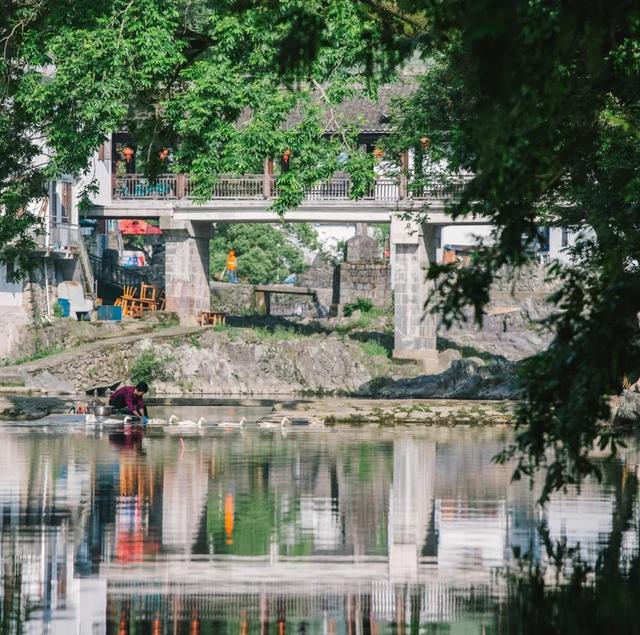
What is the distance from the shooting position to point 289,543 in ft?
51.4

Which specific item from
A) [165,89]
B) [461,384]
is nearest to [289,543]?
[165,89]

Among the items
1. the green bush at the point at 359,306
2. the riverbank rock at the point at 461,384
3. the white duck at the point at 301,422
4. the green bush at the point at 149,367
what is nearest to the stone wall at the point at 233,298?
the green bush at the point at 359,306

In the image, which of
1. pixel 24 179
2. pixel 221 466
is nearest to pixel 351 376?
pixel 24 179

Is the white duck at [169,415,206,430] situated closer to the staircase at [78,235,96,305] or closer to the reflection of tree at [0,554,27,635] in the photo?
the reflection of tree at [0,554,27,635]

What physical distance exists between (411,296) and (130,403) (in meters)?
29.2

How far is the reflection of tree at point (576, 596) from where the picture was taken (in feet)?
37.9

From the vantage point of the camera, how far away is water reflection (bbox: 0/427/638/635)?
1203cm

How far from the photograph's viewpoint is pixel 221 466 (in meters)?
25.1

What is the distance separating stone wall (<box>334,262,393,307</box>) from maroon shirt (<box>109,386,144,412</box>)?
3680cm

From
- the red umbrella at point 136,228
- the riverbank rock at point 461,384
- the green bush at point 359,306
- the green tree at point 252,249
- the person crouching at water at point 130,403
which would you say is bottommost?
the riverbank rock at point 461,384

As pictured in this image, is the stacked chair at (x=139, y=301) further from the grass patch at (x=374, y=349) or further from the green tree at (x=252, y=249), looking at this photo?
the green tree at (x=252, y=249)

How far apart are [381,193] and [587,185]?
106ft

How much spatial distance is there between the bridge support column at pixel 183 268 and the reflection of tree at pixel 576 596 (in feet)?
163

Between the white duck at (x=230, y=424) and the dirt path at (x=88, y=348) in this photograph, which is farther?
the dirt path at (x=88, y=348)
